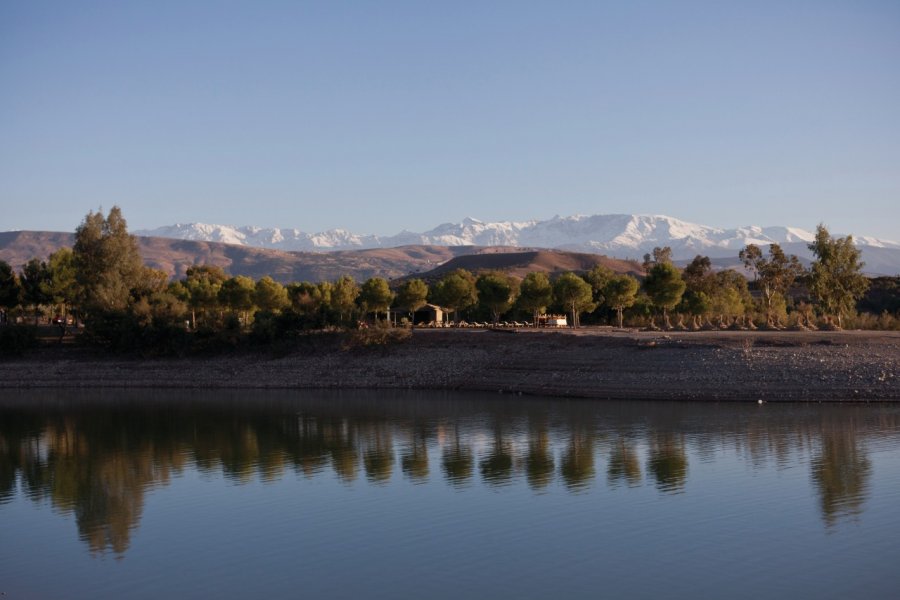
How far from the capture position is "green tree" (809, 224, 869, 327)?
6234 centimetres

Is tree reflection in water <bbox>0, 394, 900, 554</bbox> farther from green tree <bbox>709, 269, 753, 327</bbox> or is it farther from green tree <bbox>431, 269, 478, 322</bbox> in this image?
green tree <bbox>431, 269, 478, 322</bbox>

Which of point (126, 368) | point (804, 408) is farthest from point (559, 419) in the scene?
point (126, 368)

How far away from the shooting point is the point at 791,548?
741 inches

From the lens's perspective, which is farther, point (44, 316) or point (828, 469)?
point (44, 316)

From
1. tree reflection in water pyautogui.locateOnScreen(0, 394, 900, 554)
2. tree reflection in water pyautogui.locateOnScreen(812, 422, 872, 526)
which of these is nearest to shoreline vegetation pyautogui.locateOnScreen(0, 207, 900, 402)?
tree reflection in water pyautogui.locateOnScreen(0, 394, 900, 554)

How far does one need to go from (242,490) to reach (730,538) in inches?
523

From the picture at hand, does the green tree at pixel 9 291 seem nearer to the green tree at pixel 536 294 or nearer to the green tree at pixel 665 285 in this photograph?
the green tree at pixel 536 294

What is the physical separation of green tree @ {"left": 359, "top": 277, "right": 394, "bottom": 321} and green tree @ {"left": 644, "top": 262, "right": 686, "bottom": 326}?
2048 cm

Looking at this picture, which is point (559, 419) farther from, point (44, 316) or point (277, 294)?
point (44, 316)

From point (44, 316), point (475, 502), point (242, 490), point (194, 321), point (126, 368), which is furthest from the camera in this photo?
point (44, 316)

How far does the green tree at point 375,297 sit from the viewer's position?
7425 cm

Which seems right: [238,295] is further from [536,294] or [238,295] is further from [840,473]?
[840,473]

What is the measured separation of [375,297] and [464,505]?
51.4 metres

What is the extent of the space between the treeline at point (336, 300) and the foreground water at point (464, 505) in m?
21.3
